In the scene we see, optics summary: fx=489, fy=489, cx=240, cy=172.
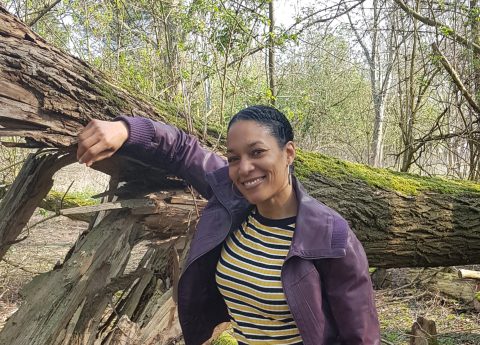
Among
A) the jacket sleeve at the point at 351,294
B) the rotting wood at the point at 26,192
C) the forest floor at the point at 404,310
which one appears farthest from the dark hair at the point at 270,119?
the forest floor at the point at 404,310

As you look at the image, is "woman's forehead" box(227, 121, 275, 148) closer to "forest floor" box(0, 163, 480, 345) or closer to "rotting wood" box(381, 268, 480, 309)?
"forest floor" box(0, 163, 480, 345)

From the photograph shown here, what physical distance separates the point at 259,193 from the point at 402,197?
2.23m

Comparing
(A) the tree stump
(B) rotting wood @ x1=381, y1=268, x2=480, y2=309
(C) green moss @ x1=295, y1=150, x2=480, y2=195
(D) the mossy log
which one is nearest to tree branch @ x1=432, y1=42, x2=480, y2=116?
(B) rotting wood @ x1=381, y1=268, x2=480, y2=309

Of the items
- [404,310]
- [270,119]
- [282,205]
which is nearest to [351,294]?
[282,205]

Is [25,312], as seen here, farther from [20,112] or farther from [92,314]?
[20,112]

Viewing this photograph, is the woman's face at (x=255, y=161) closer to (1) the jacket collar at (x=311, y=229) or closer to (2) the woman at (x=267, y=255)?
(2) the woman at (x=267, y=255)

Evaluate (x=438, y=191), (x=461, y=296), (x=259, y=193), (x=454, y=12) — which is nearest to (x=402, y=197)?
(x=438, y=191)

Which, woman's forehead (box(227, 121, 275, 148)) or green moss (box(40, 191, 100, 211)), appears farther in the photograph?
green moss (box(40, 191, 100, 211))

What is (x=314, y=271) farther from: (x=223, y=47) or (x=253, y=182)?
(x=223, y=47)

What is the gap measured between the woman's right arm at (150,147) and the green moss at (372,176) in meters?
1.22

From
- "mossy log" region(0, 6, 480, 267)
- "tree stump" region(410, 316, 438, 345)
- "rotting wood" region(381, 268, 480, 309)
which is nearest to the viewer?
"mossy log" region(0, 6, 480, 267)

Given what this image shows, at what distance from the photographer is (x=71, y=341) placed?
8.73 ft

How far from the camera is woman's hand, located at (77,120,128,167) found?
1.98 meters

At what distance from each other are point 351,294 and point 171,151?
3.62ft
